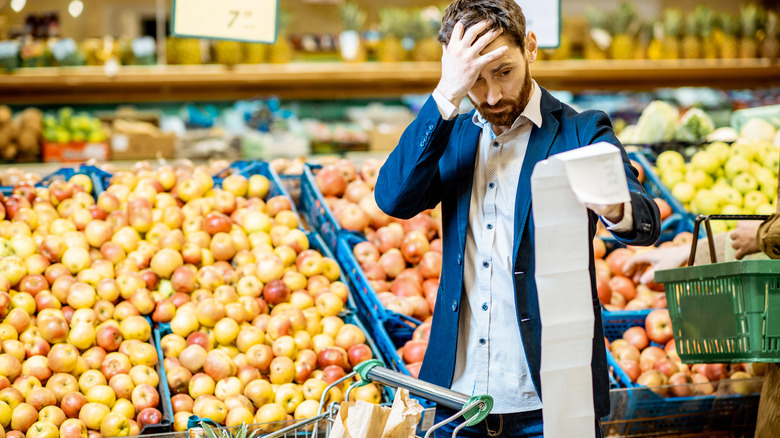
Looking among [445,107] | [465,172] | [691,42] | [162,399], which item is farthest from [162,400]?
[691,42]

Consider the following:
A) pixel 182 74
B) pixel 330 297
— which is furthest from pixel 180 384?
pixel 182 74

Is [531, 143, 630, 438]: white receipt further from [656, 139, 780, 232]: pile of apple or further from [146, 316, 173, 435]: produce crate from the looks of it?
[656, 139, 780, 232]: pile of apple

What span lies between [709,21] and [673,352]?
4857 millimetres

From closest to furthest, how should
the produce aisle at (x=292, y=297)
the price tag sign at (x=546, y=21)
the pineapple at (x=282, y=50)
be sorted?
A: the produce aisle at (x=292, y=297) < the price tag sign at (x=546, y=21) < the pineapple at (x=282, y=50)

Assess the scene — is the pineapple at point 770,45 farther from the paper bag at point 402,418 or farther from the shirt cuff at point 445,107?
the paper bag at point 402,418

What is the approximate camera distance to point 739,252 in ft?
7.28

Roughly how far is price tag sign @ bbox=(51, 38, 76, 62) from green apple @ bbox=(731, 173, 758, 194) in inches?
198

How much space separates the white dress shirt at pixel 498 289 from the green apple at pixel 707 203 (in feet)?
7.01

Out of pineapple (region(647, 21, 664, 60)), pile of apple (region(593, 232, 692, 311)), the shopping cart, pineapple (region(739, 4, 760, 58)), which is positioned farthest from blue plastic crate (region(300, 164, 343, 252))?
pineapple (region(739, 4, 760, 58))

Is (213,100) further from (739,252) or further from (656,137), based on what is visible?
(739,252)

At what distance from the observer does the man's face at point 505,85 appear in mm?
1476

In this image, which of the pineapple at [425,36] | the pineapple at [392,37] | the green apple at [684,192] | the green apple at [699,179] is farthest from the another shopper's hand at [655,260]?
the pineapple at [392,37]

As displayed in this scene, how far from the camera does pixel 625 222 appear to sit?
4.45 feet

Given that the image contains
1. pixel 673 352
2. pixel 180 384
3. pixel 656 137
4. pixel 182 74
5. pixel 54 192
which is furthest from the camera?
pixel 182 74
